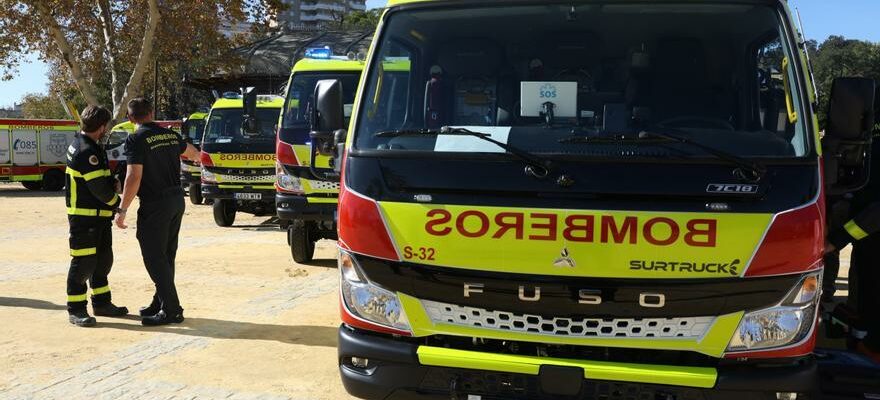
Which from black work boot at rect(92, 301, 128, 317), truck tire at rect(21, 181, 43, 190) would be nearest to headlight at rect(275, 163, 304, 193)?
black work boot at rect(92, 301, 128, 317)

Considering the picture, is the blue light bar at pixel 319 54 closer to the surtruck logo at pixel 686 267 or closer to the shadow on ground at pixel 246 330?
the shadow on ground at pixel 246 330

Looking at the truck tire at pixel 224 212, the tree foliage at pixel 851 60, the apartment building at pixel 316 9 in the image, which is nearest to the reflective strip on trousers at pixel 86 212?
the truck tire at pixel 224 212

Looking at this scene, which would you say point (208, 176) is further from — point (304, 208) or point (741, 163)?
point (741, 163)

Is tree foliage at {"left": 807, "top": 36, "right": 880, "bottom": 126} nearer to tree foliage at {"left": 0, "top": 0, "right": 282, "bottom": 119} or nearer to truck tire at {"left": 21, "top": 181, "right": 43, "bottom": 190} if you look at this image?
tree foliage at {"left": 0, "top": 0, "right": 282, "bottom": 119}

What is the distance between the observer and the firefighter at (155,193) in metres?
5.96

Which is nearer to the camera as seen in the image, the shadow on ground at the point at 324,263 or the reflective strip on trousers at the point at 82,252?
the reflective strip on trousers at the point at 82,252

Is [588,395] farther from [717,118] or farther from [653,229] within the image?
[717,118]

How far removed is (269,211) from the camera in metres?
13.6

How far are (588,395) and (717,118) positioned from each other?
54.7 inches

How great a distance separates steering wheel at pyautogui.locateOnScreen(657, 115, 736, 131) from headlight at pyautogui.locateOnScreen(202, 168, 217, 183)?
10471mm

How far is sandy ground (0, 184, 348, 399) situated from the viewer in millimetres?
4797

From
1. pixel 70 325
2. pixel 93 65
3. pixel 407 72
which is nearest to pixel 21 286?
pixel 70 325

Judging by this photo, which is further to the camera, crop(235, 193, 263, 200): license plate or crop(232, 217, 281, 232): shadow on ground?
crop(232, 217, 281, 232): shadow on ground

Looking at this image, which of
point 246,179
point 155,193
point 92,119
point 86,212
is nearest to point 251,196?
point 246,179
